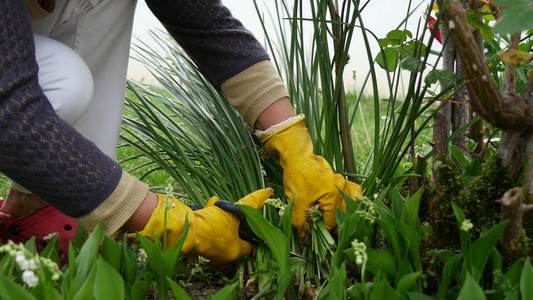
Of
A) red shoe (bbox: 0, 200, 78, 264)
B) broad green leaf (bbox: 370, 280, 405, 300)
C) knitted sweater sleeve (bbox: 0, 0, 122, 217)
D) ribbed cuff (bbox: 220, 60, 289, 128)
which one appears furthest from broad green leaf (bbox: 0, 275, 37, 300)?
ribbed cuff (bbox: 220, 60, 289, 128)

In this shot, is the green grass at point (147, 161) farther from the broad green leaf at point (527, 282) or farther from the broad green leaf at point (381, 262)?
the broad green leaf at point (527, 282)

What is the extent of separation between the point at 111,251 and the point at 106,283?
210 millimetres

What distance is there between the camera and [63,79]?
1.29 m

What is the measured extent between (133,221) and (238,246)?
0.70 feet

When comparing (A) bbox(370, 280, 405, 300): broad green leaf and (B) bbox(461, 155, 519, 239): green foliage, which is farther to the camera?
(B) bbox(461, 155, 519, 239): green foliage

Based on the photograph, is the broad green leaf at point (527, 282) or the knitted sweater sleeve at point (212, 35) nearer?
the broad green leaf at point (527, 282)

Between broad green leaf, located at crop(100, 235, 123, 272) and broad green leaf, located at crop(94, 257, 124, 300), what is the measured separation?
0.64ft

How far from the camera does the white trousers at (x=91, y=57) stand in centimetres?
132

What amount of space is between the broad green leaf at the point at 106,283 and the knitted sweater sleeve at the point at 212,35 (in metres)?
0.74

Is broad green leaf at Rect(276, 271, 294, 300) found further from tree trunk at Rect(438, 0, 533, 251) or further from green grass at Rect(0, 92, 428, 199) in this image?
green grass at Rect(0, 92, 428, 199)

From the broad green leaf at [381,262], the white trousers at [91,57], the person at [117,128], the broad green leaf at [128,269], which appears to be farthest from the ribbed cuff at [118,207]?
the broad green leaf at [381,262]

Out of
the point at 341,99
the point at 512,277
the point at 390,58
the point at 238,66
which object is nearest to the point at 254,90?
the point at 238,66

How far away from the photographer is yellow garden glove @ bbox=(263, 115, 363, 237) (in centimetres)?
130

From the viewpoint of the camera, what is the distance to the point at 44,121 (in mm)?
1116
